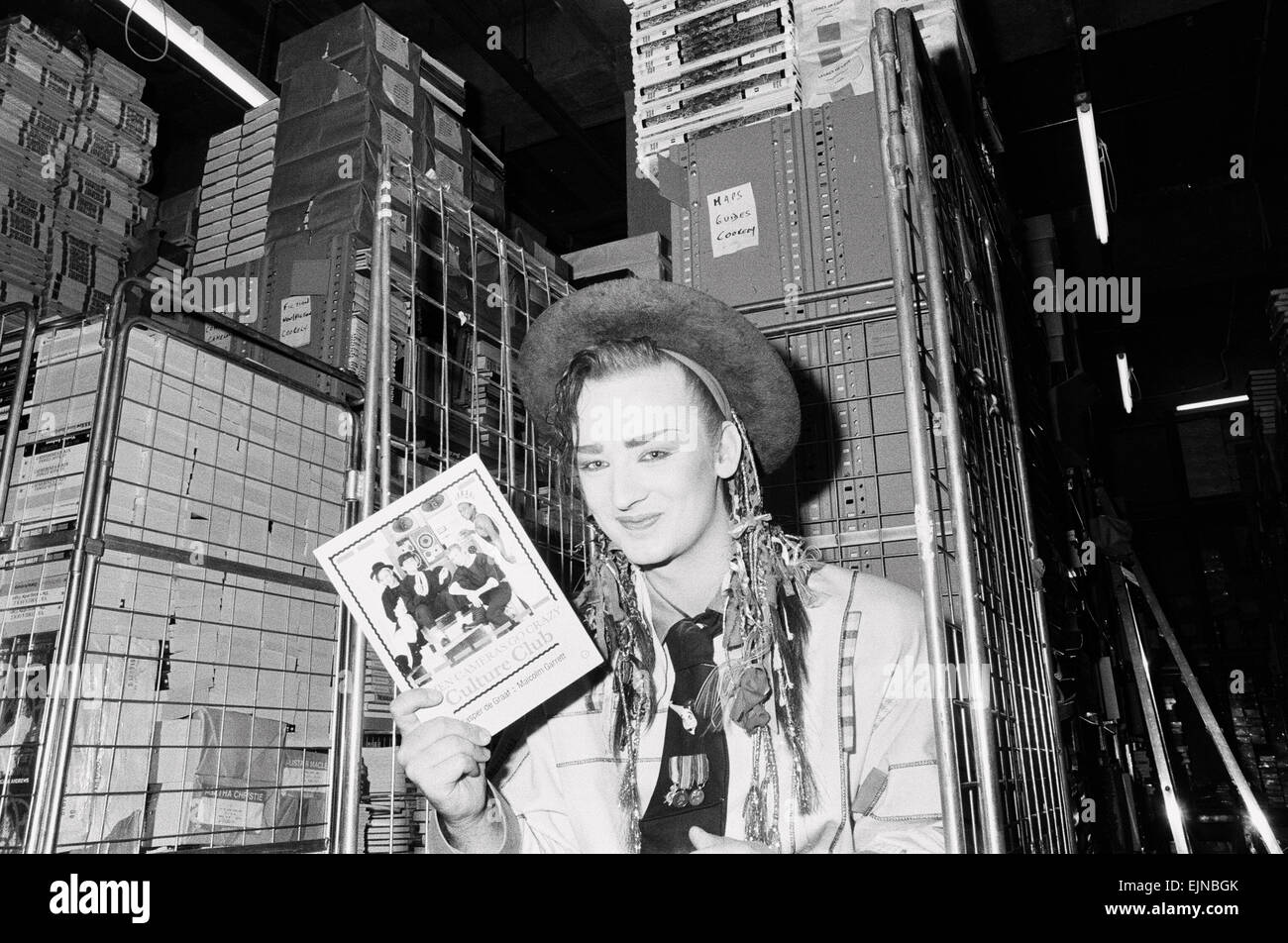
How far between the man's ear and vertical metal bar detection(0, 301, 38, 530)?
6.68ft

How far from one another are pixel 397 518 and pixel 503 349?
0.95 metres

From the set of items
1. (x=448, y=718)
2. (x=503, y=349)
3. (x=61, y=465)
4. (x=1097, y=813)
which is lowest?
(x=1097, y=813)

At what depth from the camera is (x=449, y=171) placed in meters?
4.38

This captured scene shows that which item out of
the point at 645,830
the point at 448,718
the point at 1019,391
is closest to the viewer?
the point at 448,718

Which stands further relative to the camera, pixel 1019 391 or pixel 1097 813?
pixel 1097 813

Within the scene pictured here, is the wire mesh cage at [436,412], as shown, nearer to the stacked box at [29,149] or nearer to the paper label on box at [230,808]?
the paper label on box at [230,808]

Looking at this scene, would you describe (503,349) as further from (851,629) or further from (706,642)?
(851,629)

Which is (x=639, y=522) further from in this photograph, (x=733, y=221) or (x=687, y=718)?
(x=733, y=221)

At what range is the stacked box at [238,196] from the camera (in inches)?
172

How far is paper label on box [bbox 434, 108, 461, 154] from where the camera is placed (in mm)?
4398

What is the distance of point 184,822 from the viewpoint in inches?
96.3

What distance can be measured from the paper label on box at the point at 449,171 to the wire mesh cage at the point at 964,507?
2.50 m

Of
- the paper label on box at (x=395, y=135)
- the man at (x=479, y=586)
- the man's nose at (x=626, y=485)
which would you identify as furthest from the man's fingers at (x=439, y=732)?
the paper label on box at (x=395, y=135)

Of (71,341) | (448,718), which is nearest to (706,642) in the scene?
(448,718)
